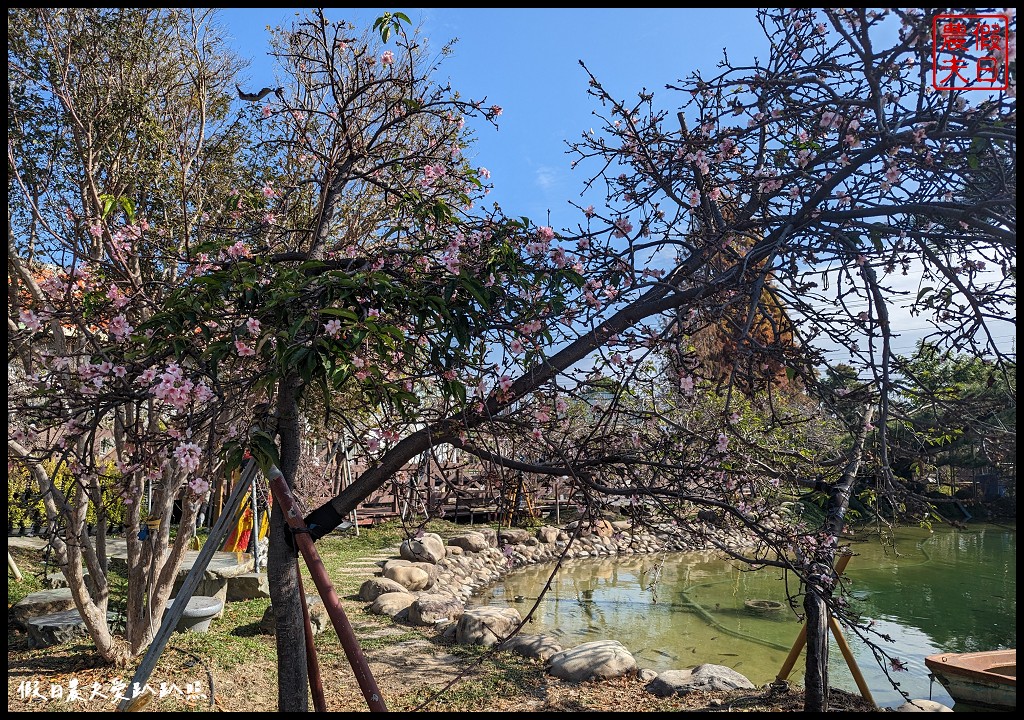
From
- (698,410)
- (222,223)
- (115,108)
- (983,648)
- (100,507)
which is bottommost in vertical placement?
(983,648)

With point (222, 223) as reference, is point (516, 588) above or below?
below

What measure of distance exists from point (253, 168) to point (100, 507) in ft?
11.5

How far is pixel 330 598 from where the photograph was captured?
8.21 ft

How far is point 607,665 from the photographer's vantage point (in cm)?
555

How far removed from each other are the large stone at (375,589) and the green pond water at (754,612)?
1.65 metres

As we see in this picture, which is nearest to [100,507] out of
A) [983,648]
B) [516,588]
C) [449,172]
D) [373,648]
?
[373,648]

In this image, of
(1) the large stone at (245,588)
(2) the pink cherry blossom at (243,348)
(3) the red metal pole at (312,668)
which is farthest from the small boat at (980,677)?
(1) the large stone at (245,588)

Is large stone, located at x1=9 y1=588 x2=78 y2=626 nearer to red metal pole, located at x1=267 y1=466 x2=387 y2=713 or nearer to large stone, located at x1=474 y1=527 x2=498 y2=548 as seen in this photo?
red metal pole, located at x1=267 y1=466 x2=387 y2=713

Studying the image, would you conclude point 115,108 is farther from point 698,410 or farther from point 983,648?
point 983,648

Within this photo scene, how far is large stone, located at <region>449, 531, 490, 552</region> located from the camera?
11.7 m

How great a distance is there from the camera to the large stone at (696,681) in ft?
17.3

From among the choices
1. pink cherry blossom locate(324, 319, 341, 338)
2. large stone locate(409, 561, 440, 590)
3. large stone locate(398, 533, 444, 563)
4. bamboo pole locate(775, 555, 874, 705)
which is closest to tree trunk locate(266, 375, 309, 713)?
pink cherry blossom locate(324, 319, 341, 338)

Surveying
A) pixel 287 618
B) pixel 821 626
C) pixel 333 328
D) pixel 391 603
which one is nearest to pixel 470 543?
pixel 391 603

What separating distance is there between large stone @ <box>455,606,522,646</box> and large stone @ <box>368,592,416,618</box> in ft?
3.39
